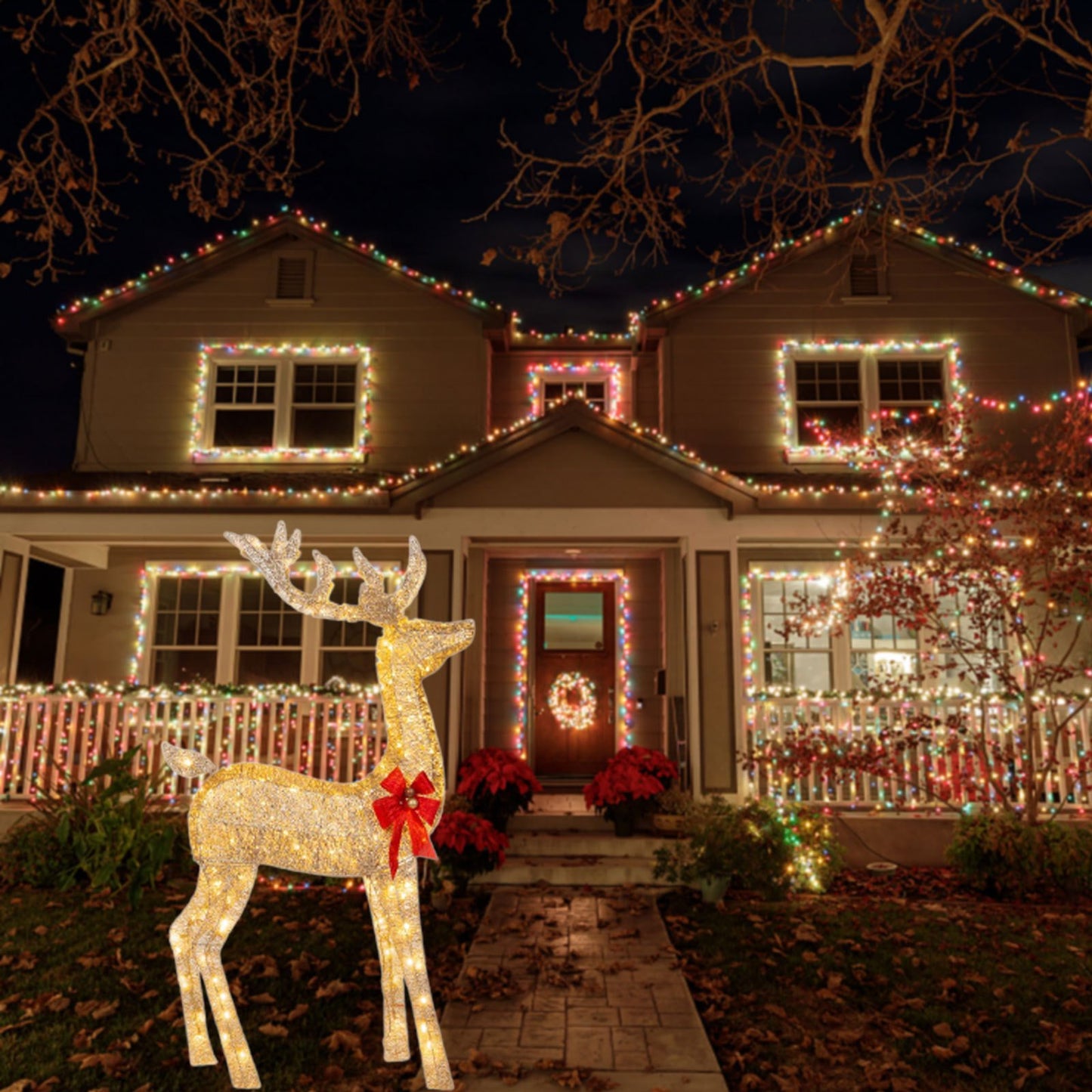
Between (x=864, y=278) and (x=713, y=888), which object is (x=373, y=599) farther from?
(x=864, y=278)

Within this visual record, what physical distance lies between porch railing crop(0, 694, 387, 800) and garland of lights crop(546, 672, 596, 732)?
2.58 metres

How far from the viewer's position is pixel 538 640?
11.0 m

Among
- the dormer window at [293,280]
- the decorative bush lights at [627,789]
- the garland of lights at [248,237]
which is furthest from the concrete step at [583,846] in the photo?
the dormer window at [293,280]

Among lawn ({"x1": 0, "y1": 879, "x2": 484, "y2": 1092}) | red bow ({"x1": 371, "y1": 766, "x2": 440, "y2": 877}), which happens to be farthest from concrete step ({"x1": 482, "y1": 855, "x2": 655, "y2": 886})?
red bow ({"x1": 371, "y1": 766, "x2": 440, "y2": 877})

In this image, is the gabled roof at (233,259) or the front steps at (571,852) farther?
the gabled roof at (233,259)

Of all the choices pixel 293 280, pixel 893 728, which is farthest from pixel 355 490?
pixel 893 728

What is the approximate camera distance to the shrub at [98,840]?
6.99 m

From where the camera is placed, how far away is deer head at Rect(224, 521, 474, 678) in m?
3.91

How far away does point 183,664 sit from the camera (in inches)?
430

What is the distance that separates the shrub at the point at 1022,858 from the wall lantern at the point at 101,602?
9.66 metres

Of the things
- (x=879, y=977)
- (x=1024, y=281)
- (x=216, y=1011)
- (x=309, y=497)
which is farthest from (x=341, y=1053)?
(x=1024, y=281)

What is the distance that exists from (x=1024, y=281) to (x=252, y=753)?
10586mm

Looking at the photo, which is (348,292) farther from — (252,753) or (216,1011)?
(216,1011)

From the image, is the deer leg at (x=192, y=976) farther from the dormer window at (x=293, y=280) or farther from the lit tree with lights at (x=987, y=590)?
the dormer window at (x=293, y=280)
